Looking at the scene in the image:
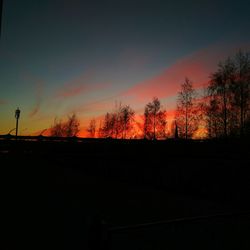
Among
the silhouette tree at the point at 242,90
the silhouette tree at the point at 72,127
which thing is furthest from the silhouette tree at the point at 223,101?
the silhouette tree at the point at 72,127

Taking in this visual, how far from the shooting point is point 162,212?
61.7 ft

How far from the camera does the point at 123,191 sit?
21906 mm

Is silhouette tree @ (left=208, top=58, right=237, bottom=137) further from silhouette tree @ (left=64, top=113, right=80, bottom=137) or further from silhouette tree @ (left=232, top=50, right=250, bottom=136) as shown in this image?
silhouette tree @ (left=64, top=113, right=80, bottom=137)

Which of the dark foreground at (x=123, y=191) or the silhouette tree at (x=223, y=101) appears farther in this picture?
the silhouette tree at (x=223, y=101)

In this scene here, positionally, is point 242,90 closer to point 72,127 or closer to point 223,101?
point 223,101

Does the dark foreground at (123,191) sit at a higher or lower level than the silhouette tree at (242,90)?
lower

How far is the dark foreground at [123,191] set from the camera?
41.1 ft

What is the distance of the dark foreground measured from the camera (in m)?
12.5

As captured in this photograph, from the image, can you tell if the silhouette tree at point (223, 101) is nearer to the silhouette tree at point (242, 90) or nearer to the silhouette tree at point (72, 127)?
the silhouette tree at point (242, 90)

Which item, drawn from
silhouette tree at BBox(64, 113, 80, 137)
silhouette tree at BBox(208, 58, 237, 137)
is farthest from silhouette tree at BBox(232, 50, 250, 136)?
silhouette tree at BBox(64, 113, 80, 137)

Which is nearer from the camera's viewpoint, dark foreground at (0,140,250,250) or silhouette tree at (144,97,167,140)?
Answer: dark foreground at (0,140,250,250)

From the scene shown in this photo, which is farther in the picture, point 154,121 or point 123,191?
point 154,121

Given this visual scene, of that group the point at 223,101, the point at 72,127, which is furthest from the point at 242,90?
the point at 72,127

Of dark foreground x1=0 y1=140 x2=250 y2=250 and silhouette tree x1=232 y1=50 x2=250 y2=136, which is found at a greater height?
silhouette tree x1=232 y1=50 x2=250 y2=136
